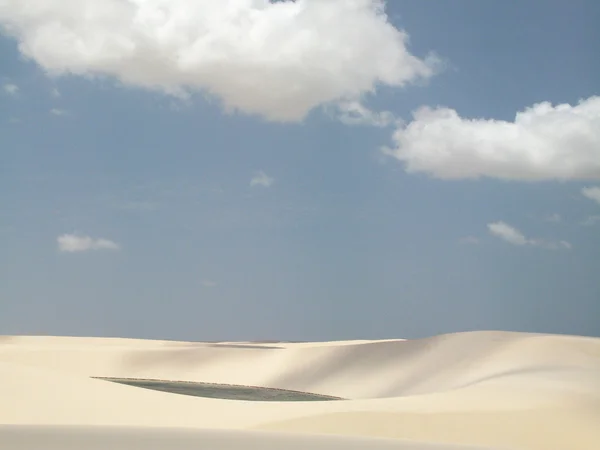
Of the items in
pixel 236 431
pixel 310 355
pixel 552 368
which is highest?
pixel 310 355

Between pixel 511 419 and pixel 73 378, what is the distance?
12613 millimetres

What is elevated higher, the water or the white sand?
the water

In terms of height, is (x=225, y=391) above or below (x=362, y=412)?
above

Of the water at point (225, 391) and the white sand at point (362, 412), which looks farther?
the water at point (225, 391)

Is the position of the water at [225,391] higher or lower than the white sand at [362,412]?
higher

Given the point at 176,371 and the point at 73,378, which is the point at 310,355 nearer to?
the point at 176,371

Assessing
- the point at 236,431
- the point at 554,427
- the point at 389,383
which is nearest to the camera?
the point at 236,431

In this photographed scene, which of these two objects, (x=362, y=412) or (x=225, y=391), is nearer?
(x=362, y=412)

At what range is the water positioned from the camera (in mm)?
38812

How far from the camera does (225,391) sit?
42.2 metres

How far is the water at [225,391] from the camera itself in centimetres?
3881

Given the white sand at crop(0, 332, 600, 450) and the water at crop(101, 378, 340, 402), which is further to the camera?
the water at crop(101, 378, 340, 402)

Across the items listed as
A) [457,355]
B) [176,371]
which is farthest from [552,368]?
[176,371]

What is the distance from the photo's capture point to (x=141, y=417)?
19.2m
